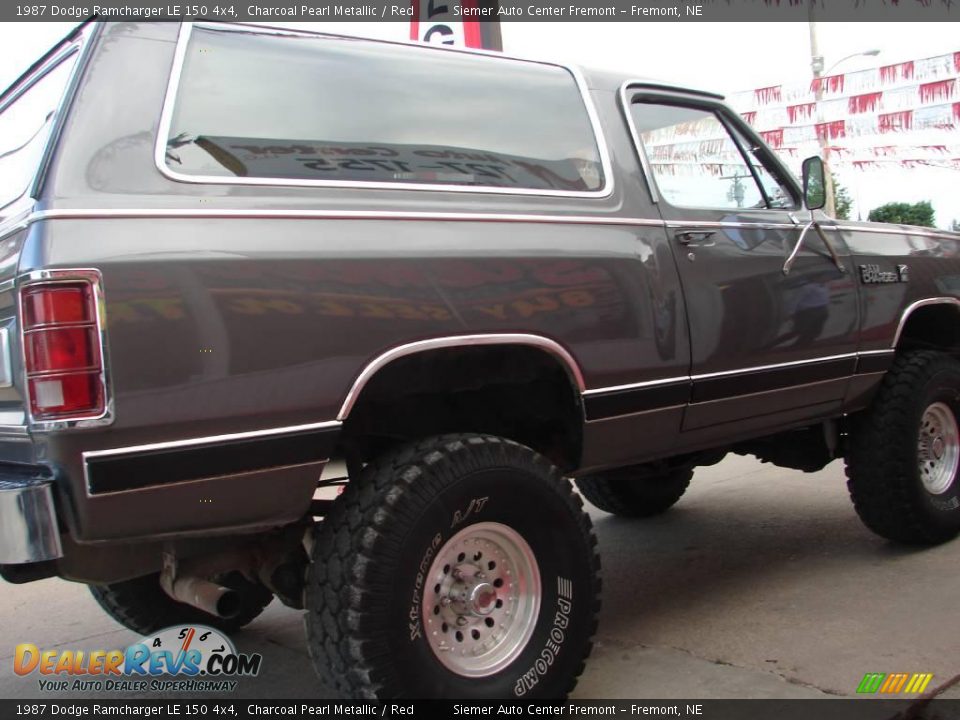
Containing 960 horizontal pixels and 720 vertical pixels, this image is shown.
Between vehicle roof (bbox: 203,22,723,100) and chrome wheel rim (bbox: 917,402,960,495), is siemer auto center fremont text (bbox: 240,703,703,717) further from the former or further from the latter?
chrome wheel rim (bbox: 917,402,960,495)

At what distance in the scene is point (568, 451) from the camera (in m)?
3.07

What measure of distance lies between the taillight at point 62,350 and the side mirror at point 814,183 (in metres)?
3.00

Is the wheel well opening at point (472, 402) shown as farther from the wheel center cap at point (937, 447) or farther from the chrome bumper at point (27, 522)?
the wheel center cap at point (937, 447)

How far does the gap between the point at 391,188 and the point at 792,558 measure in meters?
2.97

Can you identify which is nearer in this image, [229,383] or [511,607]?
[229,383]

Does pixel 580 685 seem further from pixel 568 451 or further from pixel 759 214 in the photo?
pixel 759 214

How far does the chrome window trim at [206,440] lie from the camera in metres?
2.06

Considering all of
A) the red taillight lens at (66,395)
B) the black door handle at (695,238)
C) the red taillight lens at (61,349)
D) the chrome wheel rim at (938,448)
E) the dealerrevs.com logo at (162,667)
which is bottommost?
the dealerrevs.com logo at (162,667)

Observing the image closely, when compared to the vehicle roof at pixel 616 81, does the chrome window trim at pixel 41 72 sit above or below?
above

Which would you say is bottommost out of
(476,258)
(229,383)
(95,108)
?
(229,383)

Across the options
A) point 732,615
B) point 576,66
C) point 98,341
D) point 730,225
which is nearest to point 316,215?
point 98,341

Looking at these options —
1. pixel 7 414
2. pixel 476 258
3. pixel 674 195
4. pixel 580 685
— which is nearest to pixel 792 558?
pixel 580 685

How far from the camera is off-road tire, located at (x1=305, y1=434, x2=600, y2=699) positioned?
2340 millimetres

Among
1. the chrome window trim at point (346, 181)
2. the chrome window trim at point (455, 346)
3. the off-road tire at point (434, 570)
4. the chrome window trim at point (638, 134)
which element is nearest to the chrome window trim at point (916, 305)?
the chrome window trim at point (638, 134)
